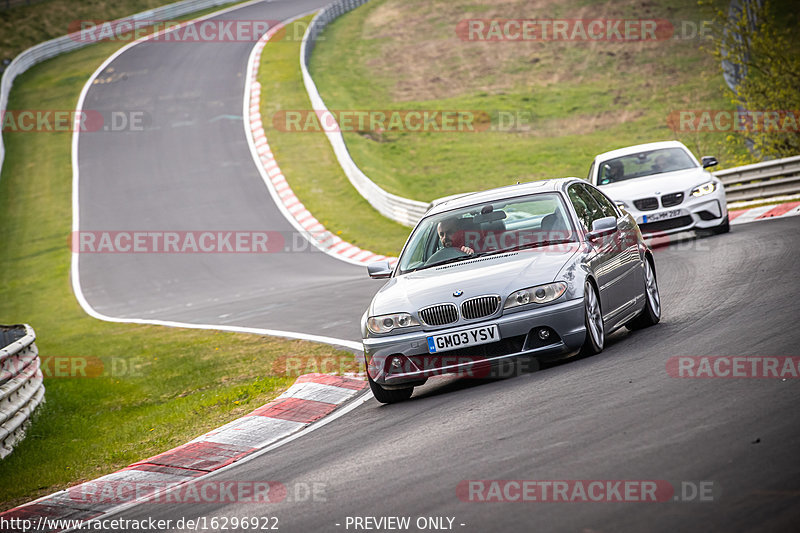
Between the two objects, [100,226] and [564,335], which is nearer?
[564,335]

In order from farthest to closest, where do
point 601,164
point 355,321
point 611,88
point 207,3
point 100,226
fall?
point 207,3 → point 611,88 → point 100,226 → point 601,164 → point 355,321

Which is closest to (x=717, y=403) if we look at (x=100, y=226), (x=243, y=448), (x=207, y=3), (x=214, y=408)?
(x=243, y=448)

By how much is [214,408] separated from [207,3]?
54.2 m

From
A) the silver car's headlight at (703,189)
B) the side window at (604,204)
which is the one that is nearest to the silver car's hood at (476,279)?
the side window at (604,204)

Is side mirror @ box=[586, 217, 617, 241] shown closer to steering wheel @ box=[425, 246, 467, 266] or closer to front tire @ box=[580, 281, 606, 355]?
front tire @ box=[580, 281, 606, 355]

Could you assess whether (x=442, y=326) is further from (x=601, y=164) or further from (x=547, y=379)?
(x=601, y=164)

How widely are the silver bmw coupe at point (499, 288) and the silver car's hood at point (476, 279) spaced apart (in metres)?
0.01

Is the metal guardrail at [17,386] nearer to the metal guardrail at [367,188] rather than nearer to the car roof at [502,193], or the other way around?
the car roof at [502,193]

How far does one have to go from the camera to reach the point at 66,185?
1352 inches

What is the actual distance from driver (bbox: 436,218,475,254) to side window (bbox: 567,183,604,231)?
1.11 metres

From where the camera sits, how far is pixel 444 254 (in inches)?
358

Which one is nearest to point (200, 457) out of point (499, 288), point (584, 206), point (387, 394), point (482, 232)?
point (387, 394)

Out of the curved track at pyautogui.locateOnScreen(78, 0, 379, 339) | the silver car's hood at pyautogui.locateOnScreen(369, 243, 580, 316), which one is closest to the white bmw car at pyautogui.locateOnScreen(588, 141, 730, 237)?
the curved track at pyautogui.locateOnScreen(78, 0, 379, 339)

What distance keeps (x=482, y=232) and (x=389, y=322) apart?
137cm
